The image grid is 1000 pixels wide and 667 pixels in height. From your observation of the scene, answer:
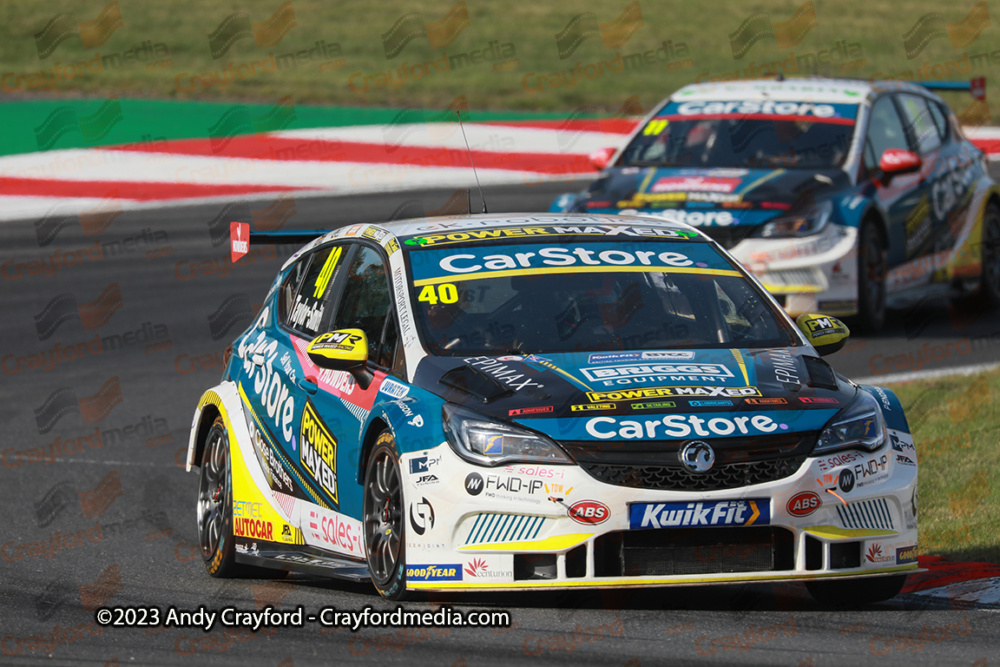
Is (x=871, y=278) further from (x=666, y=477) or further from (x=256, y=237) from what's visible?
(x=666, y=477)

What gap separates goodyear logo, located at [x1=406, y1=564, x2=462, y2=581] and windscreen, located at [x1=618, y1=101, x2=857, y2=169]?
723 centimetres

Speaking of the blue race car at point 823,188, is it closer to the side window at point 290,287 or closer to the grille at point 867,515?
the side window at point 290,287

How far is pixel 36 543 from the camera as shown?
25.0 feet

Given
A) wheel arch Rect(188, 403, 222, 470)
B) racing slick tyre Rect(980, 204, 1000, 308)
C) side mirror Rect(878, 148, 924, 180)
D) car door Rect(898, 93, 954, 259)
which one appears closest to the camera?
wheel arch Rect(188, 403, 222, 470)

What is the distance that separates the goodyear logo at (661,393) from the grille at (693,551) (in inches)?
18.0

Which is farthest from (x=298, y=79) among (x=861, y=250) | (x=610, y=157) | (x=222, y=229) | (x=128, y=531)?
(x=128, y=531)

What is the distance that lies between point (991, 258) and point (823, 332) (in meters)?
7.71

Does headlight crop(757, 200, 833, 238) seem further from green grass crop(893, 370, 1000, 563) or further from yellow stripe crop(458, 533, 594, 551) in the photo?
yellow stripe crop(458, 533, 594, 551)

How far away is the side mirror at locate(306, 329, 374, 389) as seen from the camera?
616cm

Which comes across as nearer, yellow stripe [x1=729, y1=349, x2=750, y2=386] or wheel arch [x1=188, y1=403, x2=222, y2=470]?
yellow stripe [x1=729, y1=349, x2=750, y2=386]

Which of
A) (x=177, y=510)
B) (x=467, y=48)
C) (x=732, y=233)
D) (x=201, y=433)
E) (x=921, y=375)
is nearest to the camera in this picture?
(x=201, y=433)

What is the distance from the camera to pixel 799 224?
462 inches

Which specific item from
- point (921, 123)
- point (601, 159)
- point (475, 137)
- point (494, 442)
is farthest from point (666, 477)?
point (475, 137)

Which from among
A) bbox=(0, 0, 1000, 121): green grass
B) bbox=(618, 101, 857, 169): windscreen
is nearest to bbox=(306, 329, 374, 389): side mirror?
bbox=(618, 101, 857, 169): windscreen
